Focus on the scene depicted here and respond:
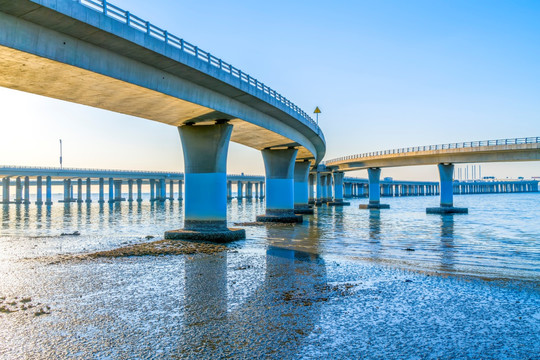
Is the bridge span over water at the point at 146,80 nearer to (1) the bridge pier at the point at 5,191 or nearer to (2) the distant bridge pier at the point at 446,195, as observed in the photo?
(2) the distant bridge pier at the point at 446,195

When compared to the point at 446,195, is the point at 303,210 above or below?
below

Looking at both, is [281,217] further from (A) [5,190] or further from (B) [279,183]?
(A) [5,190]

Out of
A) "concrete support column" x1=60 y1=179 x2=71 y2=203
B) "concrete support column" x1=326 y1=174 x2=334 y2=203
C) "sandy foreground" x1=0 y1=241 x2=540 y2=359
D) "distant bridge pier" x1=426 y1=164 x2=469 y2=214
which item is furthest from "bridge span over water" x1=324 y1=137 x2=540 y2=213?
"concrete support column" x1=60 y1=179 x2=71 y2=203

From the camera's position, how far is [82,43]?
17.1 meters

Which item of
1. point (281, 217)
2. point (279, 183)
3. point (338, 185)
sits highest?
point (338, 185)

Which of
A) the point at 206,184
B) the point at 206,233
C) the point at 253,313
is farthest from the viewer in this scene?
the point at 206,184

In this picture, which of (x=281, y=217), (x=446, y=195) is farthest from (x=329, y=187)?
(x=281, y=217)

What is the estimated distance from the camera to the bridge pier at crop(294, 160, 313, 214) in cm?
6156

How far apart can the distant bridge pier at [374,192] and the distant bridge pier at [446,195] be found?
576 inches

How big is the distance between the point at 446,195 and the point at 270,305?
6411cm

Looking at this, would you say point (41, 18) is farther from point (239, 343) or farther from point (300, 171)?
point (300, 171)

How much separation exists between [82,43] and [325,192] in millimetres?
106747

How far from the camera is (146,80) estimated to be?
798 inches

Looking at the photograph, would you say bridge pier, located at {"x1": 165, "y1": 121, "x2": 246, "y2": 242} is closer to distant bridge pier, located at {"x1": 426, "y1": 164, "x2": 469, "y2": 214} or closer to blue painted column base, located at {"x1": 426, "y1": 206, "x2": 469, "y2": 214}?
blue painted column base, located at {"x1": 426, "y1": 206, "x2": 469, "y2": 214}
